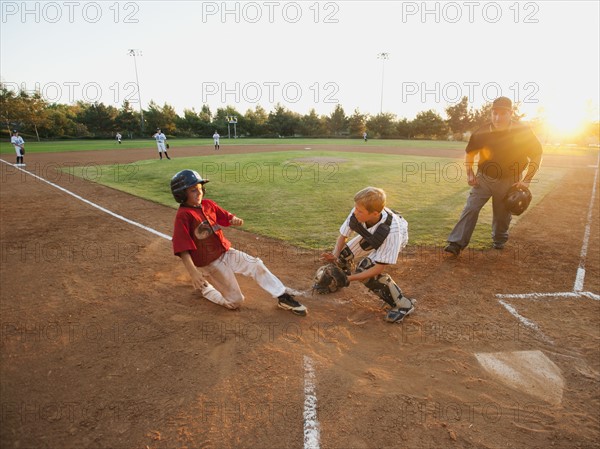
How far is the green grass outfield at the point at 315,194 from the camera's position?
7.14 metres

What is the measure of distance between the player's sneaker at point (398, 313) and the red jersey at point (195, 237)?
80.9 inches

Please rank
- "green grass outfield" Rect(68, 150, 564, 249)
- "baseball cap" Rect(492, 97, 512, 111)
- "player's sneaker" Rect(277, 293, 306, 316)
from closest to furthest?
1. "player's sneaker" Rect(277, 293, 306, 316)
2. "baseball cap" Rect(492, 97, 512, 111)
3. "green grass outfield" Rect(68, 150, 564, 249)

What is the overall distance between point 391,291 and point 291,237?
10.2 feet

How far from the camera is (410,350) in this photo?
3.33 meters

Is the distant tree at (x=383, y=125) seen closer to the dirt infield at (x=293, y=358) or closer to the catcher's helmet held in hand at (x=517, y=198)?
the catcher's helmet held in hand at (x=517, y=198)

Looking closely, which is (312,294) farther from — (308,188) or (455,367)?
(308,188)

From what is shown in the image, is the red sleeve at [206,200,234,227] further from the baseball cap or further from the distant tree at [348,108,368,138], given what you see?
the distant tree at [348,108,368,138]

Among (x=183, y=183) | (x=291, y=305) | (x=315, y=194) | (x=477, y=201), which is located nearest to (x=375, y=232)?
(x=291, y=305)

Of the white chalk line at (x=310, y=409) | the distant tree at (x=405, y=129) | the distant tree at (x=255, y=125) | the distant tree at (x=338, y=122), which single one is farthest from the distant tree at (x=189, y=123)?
the white chalk line at (x=310, y=409)

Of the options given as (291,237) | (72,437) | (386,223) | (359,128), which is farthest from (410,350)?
(359,128)

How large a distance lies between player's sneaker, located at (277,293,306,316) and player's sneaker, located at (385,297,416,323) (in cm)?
97

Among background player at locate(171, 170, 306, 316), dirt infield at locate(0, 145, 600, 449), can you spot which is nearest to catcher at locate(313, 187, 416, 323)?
dirt infield at locate(0, 145, 600, 449)

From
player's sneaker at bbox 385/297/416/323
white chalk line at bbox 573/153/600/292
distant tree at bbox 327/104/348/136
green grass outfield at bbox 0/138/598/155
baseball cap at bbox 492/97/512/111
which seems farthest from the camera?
distant tree at bbox 327/104/348/136

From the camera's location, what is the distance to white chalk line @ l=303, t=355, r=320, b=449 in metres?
2.35
